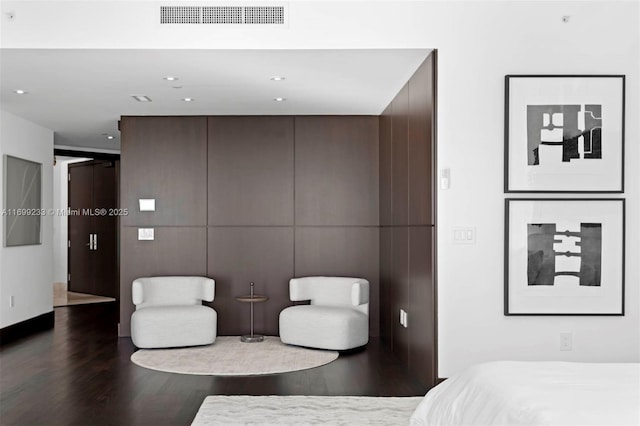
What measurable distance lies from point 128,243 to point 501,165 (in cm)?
472

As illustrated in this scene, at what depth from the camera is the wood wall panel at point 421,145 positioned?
5.29 meters

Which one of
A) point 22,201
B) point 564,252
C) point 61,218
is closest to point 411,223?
point 564,252

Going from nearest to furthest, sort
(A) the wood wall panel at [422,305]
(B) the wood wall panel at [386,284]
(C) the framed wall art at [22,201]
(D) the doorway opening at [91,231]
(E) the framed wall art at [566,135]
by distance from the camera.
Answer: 1. (E) the framed wall art at [566,135]
2. (A) the wood wall panel at [422,305]
3. (B) the wood wall panel at [386,284]
4. (C) the framed wall art at [22,201]
5. (D) the doorway opening at [91,231]

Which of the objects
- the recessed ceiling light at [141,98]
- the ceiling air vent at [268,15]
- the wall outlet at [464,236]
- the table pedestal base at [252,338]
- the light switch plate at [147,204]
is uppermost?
the ceiling air vent at [268,15]

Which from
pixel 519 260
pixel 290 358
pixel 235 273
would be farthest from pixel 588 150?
pixel 235 273

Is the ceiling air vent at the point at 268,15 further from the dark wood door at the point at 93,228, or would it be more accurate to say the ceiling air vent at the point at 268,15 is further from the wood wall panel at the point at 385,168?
the dark wood door at the point at 93,228

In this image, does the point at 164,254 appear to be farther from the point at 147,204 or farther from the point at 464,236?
the point at 464,236

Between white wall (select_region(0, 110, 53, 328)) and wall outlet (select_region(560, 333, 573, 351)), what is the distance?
592 centimetres

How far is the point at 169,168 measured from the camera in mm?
8164

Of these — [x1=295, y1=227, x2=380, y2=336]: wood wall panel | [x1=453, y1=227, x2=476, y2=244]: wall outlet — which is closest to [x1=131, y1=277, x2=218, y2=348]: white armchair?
[x1=295, y1=227, x2=380, y2=336]: wood wall panel

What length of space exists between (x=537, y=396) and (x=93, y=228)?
10.9 m

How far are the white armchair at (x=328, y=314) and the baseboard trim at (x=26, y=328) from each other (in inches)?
123

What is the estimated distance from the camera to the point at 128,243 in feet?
26.8

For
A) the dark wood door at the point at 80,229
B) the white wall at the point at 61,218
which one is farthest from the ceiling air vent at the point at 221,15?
the white wall at the point at 61,218
